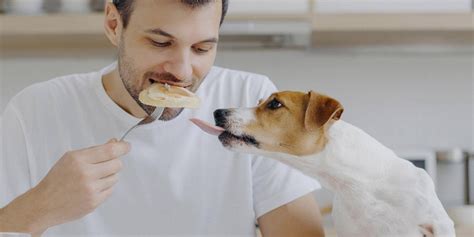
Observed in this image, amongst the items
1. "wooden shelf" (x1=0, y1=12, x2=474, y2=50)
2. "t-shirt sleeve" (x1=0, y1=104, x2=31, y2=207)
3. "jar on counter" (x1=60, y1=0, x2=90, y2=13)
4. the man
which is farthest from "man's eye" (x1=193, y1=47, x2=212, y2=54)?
"jar on counter" (x1=60, y1=0, x2=90, y2=13)

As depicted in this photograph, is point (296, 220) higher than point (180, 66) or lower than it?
lower

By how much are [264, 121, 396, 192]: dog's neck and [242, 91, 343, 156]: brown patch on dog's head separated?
0.04 ft

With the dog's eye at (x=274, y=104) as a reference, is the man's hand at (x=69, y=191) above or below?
below

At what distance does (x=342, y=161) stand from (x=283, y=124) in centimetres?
10

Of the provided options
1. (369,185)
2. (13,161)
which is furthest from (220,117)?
(13,161)

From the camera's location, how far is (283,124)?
3.52 feet

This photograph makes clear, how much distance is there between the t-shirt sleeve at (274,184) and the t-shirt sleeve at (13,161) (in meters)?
0.40

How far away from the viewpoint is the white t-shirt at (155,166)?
1326 millimetres

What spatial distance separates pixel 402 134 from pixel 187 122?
54.9 inches

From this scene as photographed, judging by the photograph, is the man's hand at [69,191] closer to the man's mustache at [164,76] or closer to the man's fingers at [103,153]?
the man's fingers at [103,153]

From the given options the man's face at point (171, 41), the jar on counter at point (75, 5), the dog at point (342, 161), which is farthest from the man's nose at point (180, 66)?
the jar on counter at point (75, 5)

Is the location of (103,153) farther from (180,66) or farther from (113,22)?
(113,22)

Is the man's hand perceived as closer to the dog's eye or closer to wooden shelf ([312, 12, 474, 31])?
the dog's eye

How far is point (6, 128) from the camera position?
1368mm
